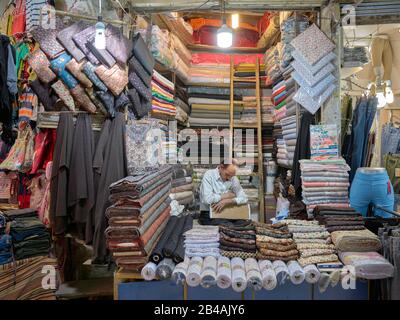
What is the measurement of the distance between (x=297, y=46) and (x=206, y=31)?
7.62 ft

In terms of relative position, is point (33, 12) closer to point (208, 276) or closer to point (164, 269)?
point (164, 269)

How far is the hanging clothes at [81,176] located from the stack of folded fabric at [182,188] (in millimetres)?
1264

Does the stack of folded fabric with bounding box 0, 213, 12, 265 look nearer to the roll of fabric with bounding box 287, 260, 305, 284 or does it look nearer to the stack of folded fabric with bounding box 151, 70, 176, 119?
the stack of folded fabric with bounding box 151, 70, 176, 119

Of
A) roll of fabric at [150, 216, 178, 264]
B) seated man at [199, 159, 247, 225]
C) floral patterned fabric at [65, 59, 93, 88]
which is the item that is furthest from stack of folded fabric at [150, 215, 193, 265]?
floral patterned fabric at [65, 59, 93, 88]

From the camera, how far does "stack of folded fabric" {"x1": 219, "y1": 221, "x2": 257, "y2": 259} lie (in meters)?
Answer: 2.15

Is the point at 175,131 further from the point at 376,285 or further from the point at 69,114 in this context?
the point at 376,285

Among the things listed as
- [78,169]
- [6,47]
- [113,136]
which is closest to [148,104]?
[113,136]

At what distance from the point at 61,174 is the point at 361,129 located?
286 centimetres

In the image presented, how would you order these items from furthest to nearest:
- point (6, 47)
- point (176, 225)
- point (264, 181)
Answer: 1. point (264, 181)
2. point (6, 47)
3. point (176, 225)

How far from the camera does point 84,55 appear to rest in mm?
2818

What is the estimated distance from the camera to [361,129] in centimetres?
340

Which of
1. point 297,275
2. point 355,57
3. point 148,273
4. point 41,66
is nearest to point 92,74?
point 41,66

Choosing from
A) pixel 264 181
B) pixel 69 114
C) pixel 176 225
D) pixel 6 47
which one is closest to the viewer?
pixel 176 225
